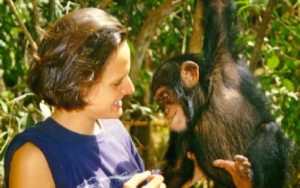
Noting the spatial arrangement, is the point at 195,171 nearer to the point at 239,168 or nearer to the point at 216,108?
the point at 216,108

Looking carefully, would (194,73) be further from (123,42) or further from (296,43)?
(123,42)

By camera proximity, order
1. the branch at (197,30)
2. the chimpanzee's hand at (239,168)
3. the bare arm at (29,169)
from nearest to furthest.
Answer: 1. the bare arm at (29,169)
2. the chimpanzee's hand at (239,168)
3. the branch at (197,30)

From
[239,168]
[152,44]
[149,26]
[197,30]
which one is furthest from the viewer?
[152,44]

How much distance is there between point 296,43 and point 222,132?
33.4 inches

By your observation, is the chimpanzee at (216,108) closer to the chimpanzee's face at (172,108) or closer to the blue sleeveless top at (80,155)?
the chimpanzee's face at (172,108)

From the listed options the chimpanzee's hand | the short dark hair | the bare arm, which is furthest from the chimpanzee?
the bare arm

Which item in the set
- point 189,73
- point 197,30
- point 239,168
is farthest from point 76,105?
point 189,73

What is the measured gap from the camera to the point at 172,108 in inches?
97.8

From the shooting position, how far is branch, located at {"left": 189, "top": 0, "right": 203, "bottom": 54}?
221 centimetres

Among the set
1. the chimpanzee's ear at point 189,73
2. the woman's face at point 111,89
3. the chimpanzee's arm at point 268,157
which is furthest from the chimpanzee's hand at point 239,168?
the woman's face at point 111,89

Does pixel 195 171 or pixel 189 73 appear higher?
pixel 189 73

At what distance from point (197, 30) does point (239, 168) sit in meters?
0.65

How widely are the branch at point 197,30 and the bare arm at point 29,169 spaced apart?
4.20 feet

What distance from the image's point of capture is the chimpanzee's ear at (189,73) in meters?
2.36
